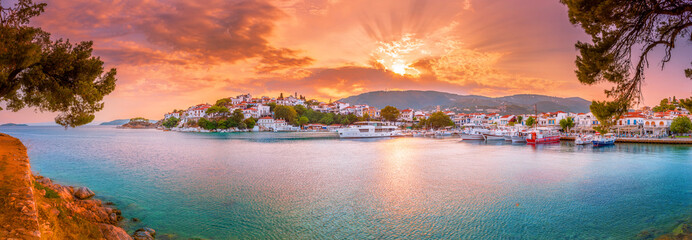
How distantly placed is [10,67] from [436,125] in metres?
77.2

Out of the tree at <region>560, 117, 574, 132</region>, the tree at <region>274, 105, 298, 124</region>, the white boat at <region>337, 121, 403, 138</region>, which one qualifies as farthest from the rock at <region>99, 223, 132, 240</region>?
the tree at <region>274, 105, 298, 124</region>

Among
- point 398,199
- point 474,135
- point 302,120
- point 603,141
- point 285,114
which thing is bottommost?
point 398,199

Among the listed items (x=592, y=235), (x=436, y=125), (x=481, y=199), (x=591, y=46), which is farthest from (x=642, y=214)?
(x=436, y=125)

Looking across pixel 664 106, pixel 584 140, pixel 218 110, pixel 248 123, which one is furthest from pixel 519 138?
pixel 218 110

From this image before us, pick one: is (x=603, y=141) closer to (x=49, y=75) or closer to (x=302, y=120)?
(x=49, y=75)

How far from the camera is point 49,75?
898cm

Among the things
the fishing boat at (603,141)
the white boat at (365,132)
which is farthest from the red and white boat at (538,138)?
the white boat at (365,132)

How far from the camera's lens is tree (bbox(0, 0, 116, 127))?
7.48 m

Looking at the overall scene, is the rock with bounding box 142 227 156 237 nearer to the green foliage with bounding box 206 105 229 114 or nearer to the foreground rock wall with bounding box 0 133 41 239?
the foreground rock wall with bounding box 0 133 41 239

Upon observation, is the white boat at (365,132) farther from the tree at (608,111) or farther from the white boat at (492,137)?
the tree at (608,111)

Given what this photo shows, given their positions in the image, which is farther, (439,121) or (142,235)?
(439,121)

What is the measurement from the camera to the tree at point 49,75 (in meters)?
7.48

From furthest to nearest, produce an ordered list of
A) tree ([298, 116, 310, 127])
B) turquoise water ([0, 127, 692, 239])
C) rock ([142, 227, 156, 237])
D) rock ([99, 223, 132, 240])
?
tree ([298, 116, 310, 127]), turquoise water ([0, 127, 692, 239]), rock ([142, 227, 156, 237]), rock ([99, 223, 132, 240])

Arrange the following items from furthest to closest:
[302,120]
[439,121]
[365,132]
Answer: [302,120], [439,121], [365,132]
